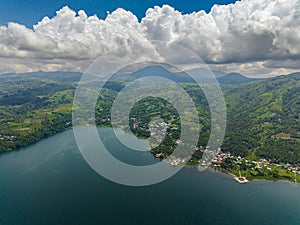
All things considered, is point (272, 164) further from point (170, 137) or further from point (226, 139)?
point (170, 137)

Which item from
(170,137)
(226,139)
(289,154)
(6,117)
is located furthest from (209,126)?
(6,117)

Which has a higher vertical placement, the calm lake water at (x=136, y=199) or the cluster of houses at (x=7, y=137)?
the calm lake water at (x=136, y=199)

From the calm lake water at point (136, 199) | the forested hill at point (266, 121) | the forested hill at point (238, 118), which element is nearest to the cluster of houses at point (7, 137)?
the forested hill at point (238, 118)

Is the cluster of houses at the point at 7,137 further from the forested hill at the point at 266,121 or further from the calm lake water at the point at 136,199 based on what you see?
the forested hill at the point at 266,121

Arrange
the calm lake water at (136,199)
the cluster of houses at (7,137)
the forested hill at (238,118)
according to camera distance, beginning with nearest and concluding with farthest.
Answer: the calm lake water at (136,199), the forested hill at (238,118), the cluster of houses at (7,137)

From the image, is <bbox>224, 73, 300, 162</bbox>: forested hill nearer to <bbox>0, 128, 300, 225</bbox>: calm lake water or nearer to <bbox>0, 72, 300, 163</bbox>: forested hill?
<bbox>0, 72, 300, 163</bbox>: forested hill

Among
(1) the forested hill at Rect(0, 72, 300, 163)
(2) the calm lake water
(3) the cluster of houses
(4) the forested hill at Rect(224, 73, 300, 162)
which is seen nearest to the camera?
(2) the calm lake water

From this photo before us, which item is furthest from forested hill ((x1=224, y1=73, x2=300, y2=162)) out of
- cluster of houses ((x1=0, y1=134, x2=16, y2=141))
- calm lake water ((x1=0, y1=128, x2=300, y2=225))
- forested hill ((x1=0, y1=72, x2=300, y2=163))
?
cluster of houses ((x1=0, y1=134, x2=16, y2=141))

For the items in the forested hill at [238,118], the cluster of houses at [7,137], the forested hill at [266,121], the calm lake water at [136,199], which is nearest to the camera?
the calm lake water at [136,199]
